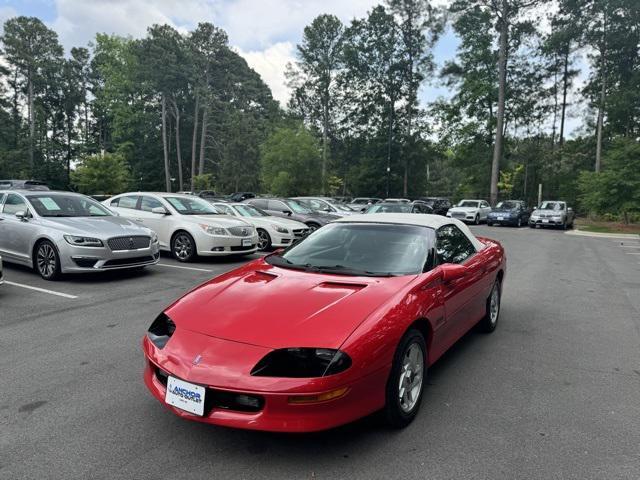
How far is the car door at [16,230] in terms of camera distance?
315 inches

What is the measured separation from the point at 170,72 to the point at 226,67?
673 centimetres

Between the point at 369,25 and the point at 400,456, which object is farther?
the point at 369,25

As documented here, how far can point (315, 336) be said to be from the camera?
2777 millimetres

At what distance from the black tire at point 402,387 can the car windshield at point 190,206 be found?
28.0 feet

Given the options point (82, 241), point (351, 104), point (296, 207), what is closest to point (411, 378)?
point (82, 241)

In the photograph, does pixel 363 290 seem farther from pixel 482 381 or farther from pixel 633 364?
pixel 633 364

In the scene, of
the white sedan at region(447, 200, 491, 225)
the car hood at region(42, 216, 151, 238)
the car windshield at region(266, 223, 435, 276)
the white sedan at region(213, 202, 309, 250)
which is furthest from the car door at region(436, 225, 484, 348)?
the white sedan at region(447, 200, 491, 225)

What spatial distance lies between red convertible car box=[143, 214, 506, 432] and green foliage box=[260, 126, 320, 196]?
1355 inches

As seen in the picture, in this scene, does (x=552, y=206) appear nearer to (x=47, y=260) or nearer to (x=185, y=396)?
(x=47, y=260)

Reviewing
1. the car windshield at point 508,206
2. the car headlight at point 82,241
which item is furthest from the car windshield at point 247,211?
the car windshield at point 508,206

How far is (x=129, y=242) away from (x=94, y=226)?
632mm

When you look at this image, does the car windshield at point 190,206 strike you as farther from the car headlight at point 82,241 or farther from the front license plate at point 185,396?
the front license plate at point 185,396

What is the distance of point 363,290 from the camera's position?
11.0 ft

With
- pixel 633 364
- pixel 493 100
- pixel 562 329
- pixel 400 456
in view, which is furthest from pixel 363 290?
pixel 493 100
